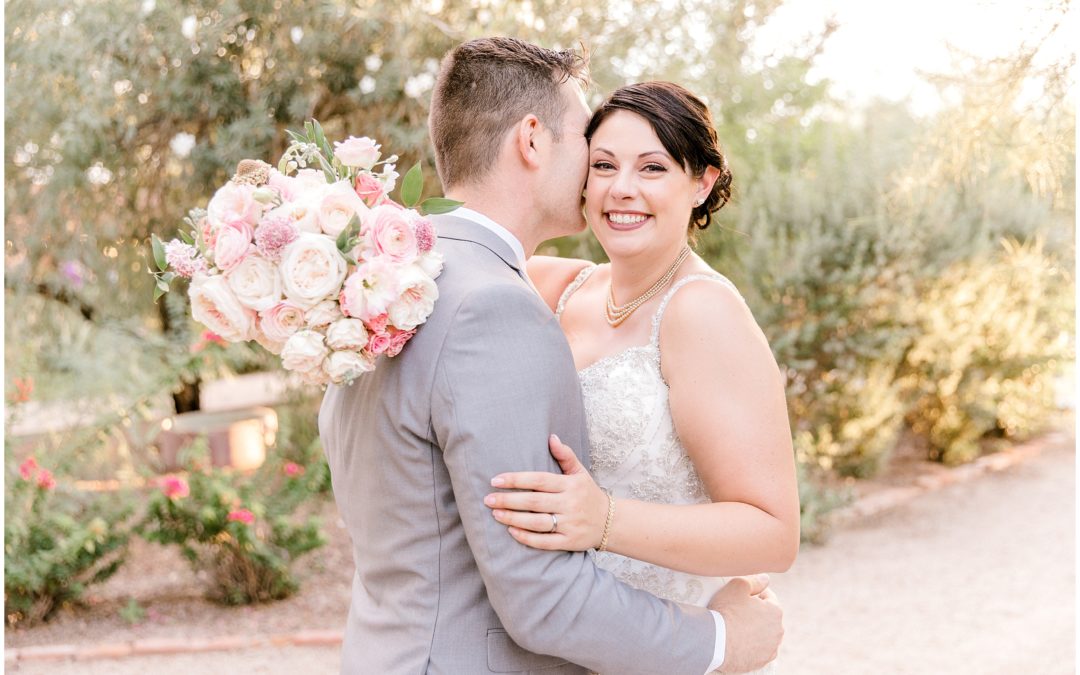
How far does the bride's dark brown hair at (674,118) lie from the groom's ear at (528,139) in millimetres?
245

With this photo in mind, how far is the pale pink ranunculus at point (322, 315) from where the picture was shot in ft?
5.24

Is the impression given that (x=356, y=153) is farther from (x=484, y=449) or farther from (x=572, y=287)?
(x=572, y=287)

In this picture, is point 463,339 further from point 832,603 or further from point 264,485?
point 832,603

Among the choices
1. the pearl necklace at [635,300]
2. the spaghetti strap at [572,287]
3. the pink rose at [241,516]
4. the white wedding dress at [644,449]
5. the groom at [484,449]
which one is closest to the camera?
the groom at [484,449]

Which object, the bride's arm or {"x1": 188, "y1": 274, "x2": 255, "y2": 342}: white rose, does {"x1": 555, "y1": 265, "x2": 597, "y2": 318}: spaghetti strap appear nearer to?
the bride's arm

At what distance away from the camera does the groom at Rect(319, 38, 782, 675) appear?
1669mm

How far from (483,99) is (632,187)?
1.51 feet

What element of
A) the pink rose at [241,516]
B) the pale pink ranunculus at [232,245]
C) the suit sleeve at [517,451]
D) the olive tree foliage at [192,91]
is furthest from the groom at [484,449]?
the olive tree foliage at [192,91]

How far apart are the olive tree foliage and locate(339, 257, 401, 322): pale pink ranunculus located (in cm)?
448

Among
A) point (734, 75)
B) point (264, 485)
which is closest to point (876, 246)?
point (734, 75)

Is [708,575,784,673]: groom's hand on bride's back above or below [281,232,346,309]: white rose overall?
below

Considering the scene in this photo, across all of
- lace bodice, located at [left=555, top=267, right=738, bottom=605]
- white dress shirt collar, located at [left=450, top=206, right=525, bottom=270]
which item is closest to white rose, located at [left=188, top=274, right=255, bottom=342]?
white dress shirt collar, located at [left=450, top=206, right=525, bottom=270]

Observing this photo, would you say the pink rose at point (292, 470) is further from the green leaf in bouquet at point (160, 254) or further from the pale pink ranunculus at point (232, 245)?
the pale pink ranunculus at point (232, 245)

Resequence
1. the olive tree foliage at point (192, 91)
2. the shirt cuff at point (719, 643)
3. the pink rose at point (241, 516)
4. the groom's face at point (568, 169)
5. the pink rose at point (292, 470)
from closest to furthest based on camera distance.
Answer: the shirt cuff at point (719, 643) < the groom's face at point (568, 169) < the pink rose at point (241, 516) < the pink rose at point (292, 470) < the olive tree foliage at point (192, 91)
